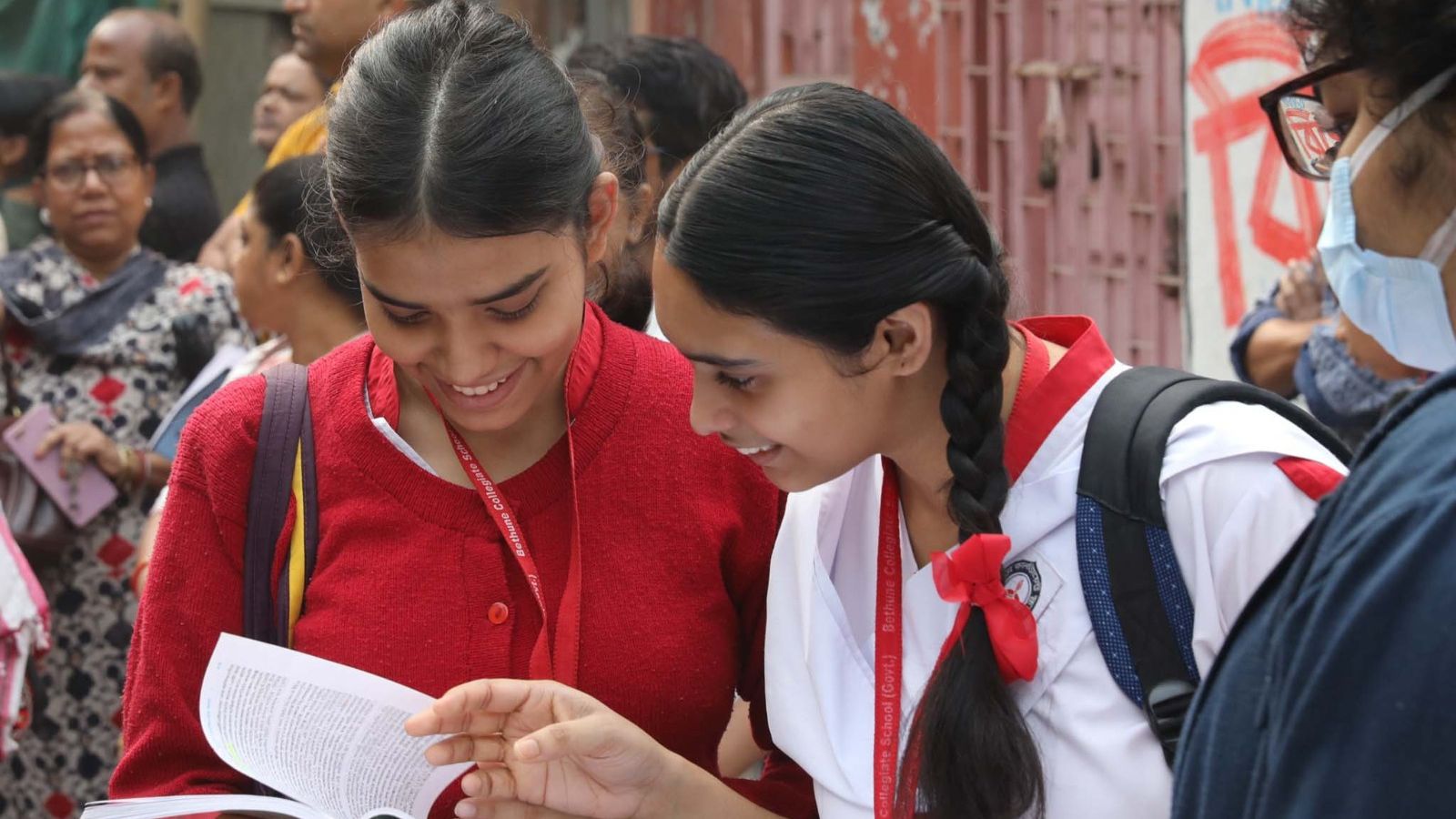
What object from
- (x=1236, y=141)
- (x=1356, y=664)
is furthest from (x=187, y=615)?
(x=1236, y=141)

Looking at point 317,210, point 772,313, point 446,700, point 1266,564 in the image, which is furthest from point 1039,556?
point 317,210

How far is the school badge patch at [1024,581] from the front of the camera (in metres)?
1.81

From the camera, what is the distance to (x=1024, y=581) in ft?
5.98

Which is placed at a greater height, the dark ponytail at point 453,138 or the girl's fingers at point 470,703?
the dark ponytail at point 453,138

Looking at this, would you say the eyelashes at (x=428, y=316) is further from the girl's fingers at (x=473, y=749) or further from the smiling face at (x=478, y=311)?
the girl's fingers at (x=473, y=749)

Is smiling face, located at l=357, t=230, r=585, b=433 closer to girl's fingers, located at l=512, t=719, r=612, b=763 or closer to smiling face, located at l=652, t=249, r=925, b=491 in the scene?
smiling face, located at l=652, t=249, r=925, b=491

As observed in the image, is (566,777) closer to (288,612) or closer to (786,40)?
A: (288,612)

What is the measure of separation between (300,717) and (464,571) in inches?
10.7

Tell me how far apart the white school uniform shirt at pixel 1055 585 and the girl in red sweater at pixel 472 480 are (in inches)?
5.4

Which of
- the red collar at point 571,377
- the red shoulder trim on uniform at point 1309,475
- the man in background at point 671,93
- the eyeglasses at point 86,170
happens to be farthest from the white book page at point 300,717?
the eyeglasses at point 86,170

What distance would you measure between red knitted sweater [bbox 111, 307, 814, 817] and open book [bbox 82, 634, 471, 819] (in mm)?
113

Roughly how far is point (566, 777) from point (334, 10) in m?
2.98

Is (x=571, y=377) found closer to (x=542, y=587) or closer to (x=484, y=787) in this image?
(x=542, y=587)

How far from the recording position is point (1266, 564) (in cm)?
164
